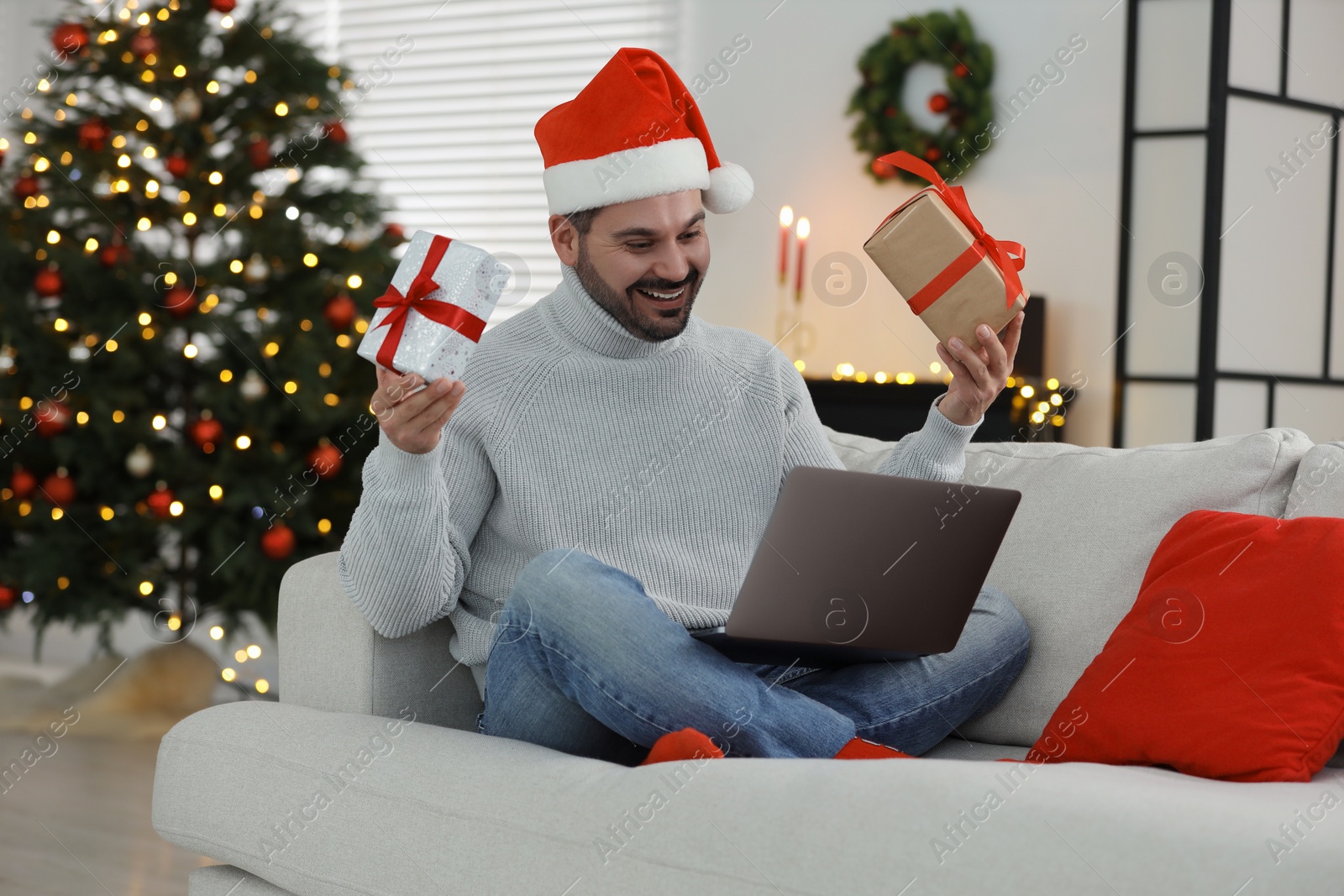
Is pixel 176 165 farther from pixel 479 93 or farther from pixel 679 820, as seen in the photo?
pixel 679 820

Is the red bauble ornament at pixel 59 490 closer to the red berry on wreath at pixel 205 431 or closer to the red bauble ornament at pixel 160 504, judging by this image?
the red bauble ornament at pixel 160 504

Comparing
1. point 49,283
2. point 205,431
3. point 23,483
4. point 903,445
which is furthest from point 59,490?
point 903,445

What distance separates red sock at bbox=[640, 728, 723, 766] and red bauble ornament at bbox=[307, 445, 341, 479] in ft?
6.54

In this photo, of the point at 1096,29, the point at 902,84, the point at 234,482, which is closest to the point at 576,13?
the point at 902,84

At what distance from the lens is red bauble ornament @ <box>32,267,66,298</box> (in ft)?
9.62

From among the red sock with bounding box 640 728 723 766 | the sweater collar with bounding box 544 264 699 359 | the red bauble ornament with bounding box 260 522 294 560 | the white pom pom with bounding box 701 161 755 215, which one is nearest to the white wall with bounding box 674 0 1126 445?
the red bauble ornament with bounding box 260 522 294 560

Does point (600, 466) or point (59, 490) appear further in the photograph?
point (59, 490)

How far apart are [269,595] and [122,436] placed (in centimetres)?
51

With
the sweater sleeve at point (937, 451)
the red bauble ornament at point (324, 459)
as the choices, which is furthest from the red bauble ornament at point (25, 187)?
the sweater sleeve at point (937, 451)

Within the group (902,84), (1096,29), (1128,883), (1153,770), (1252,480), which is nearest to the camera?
(1128,883)

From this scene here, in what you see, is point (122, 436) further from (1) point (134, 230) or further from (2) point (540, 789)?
(2) point (540, 789)

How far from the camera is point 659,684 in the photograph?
47.6 inches

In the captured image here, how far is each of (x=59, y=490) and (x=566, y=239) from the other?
1.82 metres

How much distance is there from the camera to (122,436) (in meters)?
2.96
